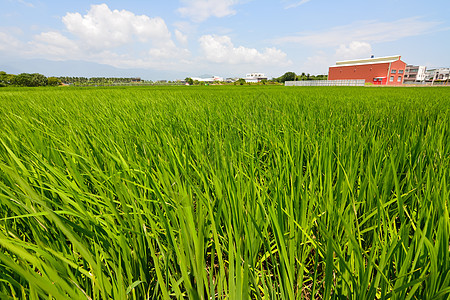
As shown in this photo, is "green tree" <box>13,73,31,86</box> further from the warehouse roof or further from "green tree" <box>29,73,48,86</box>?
the warehouse roof

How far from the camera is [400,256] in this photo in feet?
1.40

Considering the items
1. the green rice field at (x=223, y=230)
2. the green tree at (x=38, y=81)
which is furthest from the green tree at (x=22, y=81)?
the green rice field at (x=223, y=230)

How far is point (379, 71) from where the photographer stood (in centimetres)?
3581

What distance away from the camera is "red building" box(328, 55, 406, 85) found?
114ft

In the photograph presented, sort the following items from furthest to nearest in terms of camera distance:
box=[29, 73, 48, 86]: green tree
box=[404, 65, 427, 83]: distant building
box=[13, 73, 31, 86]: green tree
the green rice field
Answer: box=[404, 65, 427, 83]: distant building
box=[29, 73, 48, 86]: green tree
box=[13, 73, 31, 86]: green tree
the green rice field

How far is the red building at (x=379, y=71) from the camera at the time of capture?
34844mm

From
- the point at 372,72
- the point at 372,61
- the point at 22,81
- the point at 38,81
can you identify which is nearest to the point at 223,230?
the point at 372,72

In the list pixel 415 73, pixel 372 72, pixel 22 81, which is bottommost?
pixel 22 81

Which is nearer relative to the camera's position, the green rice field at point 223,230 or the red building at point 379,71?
the green rice field at point 223,230

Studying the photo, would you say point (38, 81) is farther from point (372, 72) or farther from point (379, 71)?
point (379, 71)

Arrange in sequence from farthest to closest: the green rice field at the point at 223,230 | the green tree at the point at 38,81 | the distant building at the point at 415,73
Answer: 1. the distant building at the point at 415,73
2. the green tree at the point at 38,81
3. the green rice field at the point at 223,230

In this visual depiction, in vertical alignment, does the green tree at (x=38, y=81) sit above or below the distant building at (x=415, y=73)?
below

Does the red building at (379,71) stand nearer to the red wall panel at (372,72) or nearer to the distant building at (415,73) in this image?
the red wall panel at (372,72)

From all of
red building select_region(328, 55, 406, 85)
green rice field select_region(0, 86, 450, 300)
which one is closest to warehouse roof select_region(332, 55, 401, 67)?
red building select_region(328, 55, 406, 85)
